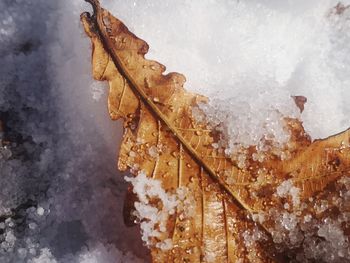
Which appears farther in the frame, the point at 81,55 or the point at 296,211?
the point at 81,55

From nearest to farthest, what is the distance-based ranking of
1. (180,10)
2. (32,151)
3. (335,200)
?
(335,200)
(32,151)
(180,10)

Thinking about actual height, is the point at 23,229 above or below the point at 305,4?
below

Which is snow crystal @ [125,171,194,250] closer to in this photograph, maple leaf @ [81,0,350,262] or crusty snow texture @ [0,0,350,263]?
maple leaf @ [81,0,350,262]

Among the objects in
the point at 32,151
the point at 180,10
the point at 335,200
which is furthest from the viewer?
the point at 180,10

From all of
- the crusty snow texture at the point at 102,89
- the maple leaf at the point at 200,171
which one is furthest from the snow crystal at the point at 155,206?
the crusty snow texture at the point at 102,89

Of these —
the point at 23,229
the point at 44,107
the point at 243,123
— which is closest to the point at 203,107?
the point at 243,123

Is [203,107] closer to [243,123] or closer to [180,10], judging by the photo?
[243,123]

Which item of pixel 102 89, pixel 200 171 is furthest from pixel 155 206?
pixel 102 89

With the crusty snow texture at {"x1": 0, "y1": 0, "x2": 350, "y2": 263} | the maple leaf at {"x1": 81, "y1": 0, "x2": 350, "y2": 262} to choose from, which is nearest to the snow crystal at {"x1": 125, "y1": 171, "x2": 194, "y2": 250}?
the maple leaf at {"x1": 81, "y1": 0, "x2": 350, "y2": 262}
